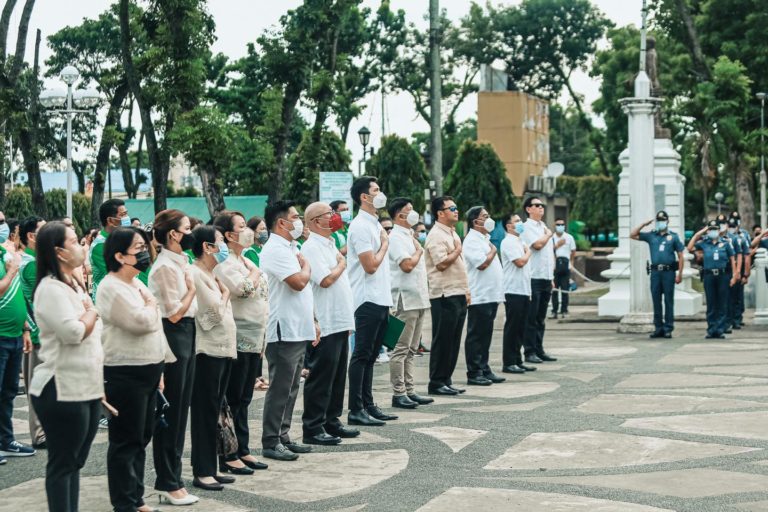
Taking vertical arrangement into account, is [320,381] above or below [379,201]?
below

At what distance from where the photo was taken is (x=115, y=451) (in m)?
6.64

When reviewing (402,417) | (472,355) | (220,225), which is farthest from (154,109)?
(220,225)

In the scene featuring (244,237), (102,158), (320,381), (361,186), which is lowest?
(320,381)

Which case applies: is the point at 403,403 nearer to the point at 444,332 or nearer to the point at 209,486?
the point at 444,332

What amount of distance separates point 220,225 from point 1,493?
2.21 metres

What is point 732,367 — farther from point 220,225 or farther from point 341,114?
point 341,114

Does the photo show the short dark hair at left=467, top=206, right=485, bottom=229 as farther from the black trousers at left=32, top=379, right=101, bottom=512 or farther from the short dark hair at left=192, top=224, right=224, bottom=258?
the black trousers at left=32, top=379, right=101, bottom=512

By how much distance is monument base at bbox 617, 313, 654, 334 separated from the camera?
19125 millimetres

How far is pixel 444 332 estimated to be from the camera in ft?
38.6

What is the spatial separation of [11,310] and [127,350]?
279cm

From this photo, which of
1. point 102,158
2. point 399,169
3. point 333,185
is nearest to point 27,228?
point 333,185

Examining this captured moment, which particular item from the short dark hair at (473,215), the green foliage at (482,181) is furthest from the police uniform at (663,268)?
the green foliage at (482,181)

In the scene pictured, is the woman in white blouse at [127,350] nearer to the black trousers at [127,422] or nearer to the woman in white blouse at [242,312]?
the black trousers at [127,422]

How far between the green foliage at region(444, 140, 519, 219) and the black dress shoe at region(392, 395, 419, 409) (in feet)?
107
